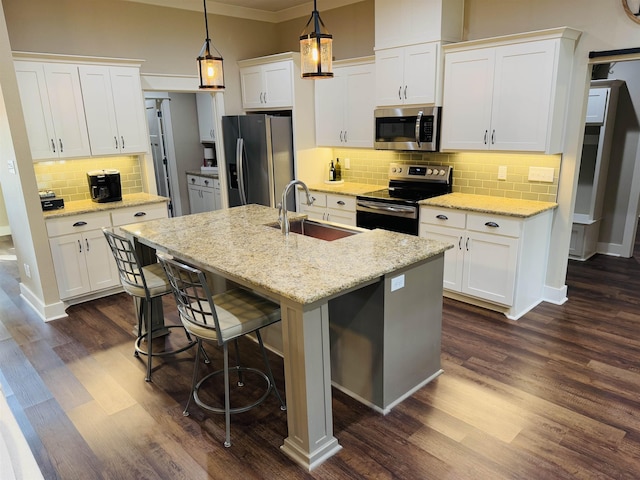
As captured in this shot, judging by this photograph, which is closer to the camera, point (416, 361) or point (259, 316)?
point (259, 316)

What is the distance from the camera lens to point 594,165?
5.36m

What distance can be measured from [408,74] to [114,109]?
2.93 m

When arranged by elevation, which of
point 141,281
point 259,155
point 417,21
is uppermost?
point 417,21

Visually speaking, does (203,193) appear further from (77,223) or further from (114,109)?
(77,223)

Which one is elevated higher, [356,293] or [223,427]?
[356,293]

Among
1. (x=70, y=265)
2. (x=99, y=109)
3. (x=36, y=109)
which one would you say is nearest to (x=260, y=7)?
(x=99, y=109)

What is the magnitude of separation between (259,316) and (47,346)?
219 cm

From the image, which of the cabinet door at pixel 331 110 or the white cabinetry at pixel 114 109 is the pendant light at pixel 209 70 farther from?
the cabinet door at pixel 331 110

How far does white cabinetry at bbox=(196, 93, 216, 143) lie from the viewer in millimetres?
6844

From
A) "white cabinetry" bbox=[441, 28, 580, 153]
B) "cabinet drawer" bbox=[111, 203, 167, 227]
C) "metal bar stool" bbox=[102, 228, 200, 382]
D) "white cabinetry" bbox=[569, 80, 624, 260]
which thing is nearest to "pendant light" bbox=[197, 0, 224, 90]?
"metal bar stool" bbox=[102, 228, 200, 382]

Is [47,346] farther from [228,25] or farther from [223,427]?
[228,25]

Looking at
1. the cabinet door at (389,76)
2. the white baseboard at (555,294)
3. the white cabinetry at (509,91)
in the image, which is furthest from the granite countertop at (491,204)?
A: the cabinet door at (389,76)

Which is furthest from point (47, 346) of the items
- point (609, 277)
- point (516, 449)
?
point (609, 277)

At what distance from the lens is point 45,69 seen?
162 inches
